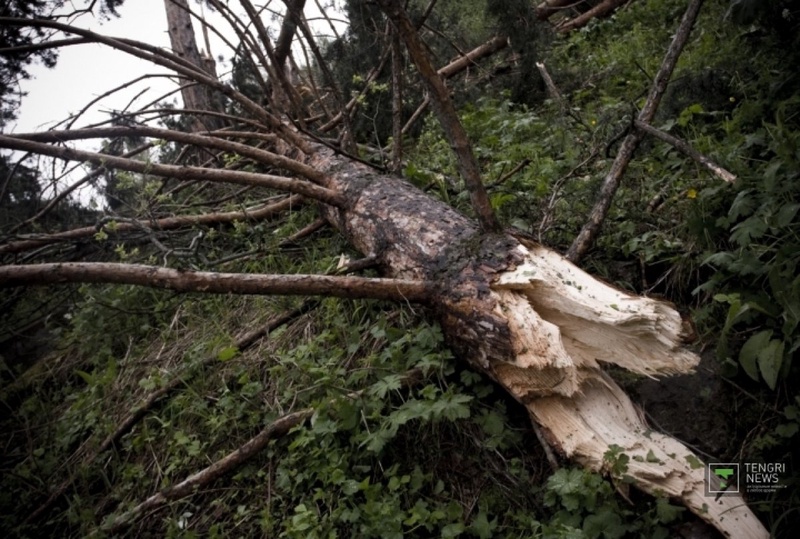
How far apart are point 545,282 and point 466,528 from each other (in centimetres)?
95

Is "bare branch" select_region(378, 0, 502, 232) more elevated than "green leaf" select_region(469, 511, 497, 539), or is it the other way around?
"bare branch" select_region(378, 0, 502, 232)

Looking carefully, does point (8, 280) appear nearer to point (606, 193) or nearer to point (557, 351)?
point (557, 351)

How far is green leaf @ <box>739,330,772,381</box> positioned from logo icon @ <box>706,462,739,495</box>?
1.07ft

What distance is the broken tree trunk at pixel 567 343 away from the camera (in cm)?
160

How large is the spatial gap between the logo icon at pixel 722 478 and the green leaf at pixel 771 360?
12.7 inches

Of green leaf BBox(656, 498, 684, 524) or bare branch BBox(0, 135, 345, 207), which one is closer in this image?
green leaf BBox(656, 498, 684, 524)

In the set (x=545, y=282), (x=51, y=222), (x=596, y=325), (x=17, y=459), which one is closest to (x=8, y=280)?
(x=17, y=459)

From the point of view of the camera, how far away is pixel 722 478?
62.4 inches

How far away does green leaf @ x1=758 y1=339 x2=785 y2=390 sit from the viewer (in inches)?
61.7

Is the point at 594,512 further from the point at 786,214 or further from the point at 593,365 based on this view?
the point at 786,214

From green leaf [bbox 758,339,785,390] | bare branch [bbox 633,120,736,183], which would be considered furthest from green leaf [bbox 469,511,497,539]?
bare branch [bbox 633,120,736,183]

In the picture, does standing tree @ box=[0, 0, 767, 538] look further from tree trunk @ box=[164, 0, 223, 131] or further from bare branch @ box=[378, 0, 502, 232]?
tree trunk @ box=[164, 0, 223, 131]

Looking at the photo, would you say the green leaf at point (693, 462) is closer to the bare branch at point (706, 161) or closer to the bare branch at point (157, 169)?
the bare branch at point (706, 161)

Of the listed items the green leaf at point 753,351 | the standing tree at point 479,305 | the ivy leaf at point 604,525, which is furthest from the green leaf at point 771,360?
the ivy leaf at point 604,525
